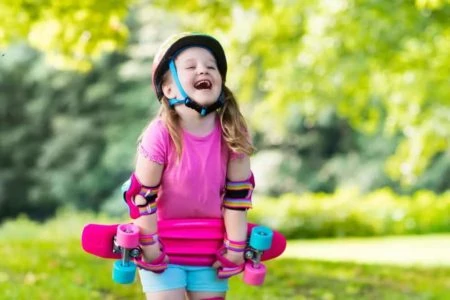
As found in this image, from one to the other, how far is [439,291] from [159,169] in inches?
197

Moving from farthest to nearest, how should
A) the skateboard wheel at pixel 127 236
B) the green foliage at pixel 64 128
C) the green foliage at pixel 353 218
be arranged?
the green foliage at pixel 64 128 < the green foliage at pixel 353 218 < the skateboard wheel at pixel 127 236

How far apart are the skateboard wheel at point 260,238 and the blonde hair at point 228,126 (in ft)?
1.08

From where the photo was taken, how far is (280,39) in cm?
1395

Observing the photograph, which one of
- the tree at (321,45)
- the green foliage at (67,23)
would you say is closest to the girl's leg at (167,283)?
the tree at (321,45)

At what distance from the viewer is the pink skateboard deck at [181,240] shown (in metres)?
3.63

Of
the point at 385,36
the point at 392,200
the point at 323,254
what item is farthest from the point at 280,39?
the point at 392,200

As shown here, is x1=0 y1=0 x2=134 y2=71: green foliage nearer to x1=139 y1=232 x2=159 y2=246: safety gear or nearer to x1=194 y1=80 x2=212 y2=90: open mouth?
x1=194 y1=80 x2=212 y2=90: open mouth

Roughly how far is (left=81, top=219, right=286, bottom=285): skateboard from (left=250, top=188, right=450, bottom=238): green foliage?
1811cm

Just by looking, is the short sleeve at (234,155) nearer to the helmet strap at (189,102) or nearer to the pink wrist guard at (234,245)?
the helmet strap at (189,102)

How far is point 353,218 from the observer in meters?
22.1

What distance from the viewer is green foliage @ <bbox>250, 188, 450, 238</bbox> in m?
22.0

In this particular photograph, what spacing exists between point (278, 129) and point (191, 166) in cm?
1543

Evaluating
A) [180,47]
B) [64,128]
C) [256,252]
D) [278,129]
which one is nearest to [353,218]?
[278,129]

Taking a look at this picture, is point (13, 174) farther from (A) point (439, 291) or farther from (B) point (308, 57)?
(A) point (439, 291)
